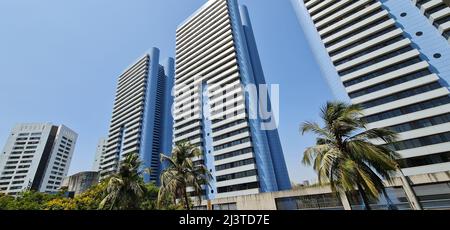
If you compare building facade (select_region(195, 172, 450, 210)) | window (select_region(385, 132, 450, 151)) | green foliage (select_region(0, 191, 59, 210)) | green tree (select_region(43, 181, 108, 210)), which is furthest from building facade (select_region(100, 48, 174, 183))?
window (select_region(385, 132, 450, 151))

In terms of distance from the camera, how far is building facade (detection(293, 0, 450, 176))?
98.3ft

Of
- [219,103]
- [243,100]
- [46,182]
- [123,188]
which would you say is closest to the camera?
[123,188]

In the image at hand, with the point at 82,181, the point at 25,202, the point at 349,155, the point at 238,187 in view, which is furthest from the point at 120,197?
the point at 82,181

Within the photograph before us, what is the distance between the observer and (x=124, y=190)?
815 inches

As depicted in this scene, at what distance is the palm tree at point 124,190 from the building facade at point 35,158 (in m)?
114

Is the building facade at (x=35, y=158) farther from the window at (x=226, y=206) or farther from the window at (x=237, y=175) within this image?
the window at (x=226, y=206)

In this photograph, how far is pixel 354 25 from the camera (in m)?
41.8

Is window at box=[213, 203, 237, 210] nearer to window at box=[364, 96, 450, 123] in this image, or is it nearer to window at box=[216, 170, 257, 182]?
window at box=[216, 170, 257, 182]

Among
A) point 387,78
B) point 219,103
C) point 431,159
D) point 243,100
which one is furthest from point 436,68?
point 219,103

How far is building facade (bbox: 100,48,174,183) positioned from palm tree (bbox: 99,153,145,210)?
2404 inches

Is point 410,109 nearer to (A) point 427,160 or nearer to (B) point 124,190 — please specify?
(A) point 427,160
